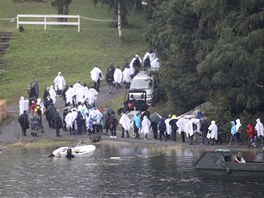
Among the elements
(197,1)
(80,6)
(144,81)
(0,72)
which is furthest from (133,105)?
(80,6)

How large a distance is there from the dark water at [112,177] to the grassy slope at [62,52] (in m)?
19.9

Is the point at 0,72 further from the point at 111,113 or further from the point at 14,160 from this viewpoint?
the point at 14,160

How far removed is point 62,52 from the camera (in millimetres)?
95938

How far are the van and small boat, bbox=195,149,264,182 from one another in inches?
716

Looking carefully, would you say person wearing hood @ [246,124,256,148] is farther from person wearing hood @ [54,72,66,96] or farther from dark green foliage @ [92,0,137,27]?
dark green foliage @ [92,0,137,27]

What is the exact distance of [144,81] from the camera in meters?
81.4

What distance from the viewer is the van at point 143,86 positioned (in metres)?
79.9

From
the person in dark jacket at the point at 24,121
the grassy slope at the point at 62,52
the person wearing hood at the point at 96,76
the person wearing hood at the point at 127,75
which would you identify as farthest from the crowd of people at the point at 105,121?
the grassy slope at the point at 62,52

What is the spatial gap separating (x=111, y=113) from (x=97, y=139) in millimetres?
2571

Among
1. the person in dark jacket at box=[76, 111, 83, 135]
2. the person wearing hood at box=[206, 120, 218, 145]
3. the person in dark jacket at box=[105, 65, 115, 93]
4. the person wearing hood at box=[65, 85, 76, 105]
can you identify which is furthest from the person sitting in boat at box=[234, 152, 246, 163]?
the person in dark jacket at box=[105, 65, 115, 93]

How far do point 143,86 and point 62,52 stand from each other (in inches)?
657

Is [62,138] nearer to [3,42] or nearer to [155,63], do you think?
[155,63]

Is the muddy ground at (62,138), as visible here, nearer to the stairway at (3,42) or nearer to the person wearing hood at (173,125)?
the person wearing hood at (173,125)

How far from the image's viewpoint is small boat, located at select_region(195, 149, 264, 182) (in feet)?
199
